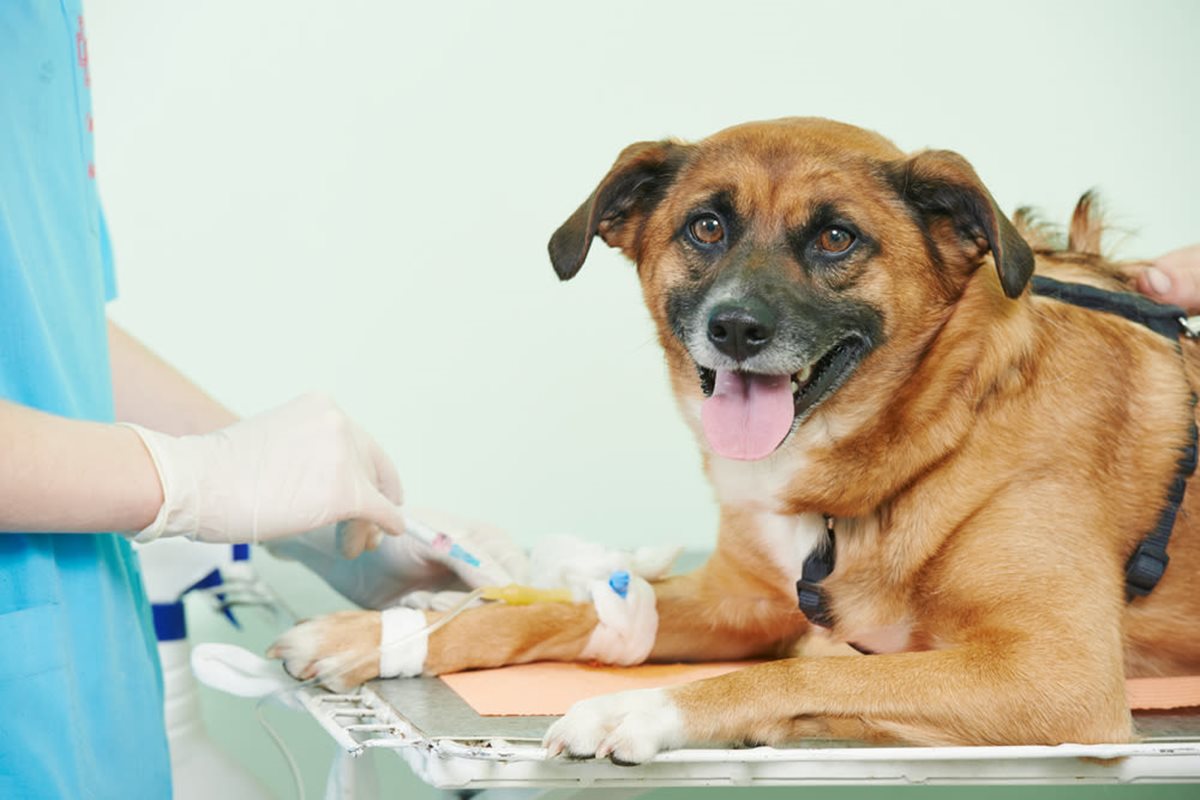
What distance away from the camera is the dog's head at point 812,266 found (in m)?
1.48

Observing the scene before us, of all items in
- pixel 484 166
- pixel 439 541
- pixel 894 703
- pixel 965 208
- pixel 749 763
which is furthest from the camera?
pixel 484 166

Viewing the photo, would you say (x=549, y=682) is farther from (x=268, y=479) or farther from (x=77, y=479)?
(x=77, y=479)

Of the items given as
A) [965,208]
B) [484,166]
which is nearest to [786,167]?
[965,208]

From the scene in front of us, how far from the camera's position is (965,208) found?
150cm

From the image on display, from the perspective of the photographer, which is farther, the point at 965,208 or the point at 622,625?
the point at 622,625

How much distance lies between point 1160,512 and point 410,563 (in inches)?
42.3

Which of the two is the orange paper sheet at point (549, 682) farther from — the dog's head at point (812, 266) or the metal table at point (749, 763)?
the dog's head at point (812, 266)

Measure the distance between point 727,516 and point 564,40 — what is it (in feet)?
4.77

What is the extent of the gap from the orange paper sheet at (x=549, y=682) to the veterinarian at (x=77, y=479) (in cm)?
25

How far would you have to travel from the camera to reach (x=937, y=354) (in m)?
1.57

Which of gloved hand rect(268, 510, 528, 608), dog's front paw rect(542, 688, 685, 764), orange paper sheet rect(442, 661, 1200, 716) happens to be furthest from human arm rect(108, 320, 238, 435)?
dog's front paw rect(542, 688, 685, 764)

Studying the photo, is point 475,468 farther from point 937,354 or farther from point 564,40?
point 937,354

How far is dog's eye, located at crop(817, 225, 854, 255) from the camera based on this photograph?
1.55m

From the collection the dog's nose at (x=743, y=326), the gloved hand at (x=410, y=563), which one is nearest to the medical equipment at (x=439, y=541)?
the gloved hand at (x=410, y=563)
